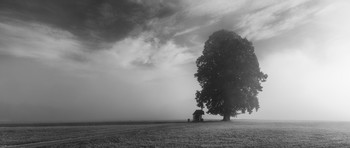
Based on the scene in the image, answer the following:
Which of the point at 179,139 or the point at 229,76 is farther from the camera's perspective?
the point at 229,76

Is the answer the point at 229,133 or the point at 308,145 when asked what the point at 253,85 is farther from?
the point at 308,145

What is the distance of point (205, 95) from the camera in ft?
195

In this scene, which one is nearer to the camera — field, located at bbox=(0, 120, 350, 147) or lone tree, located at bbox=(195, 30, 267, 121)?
field, located at bbox=(0, 120, 350, 147)

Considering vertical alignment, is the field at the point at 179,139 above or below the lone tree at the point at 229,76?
below

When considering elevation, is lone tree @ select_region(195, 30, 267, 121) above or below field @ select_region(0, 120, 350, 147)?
above

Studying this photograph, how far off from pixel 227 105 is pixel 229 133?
24.2 metres

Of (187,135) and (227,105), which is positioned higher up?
(227,105)

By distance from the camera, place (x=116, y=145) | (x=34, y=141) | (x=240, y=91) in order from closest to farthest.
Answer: (x=116, y=145) → (x=34, y=141) → (x=240, y=91)

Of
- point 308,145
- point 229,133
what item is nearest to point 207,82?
point 229,133

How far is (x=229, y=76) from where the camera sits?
2232 inches

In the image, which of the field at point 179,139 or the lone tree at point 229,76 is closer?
the field at point 179,139

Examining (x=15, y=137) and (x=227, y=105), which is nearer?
(x=15, y=137)

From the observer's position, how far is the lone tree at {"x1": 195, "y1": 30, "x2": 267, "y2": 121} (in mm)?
56031

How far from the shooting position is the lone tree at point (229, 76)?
2206 inches
